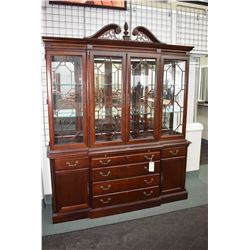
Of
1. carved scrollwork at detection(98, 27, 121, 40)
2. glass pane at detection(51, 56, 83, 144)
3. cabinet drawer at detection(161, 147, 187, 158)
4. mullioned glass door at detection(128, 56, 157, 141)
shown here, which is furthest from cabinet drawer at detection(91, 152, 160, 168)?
carved scrollwork at detection(98, 27, 121, 40)

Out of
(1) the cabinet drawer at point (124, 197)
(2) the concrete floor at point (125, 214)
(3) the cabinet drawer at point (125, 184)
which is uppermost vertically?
(3) the cabinet drawer at point (125, 184)

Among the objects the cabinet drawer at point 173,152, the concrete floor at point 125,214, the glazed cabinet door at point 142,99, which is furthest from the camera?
the cabinet drawer at point 173,152

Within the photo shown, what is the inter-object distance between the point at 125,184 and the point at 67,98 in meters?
1.25

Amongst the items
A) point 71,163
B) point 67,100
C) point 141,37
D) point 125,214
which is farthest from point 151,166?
point 141,37

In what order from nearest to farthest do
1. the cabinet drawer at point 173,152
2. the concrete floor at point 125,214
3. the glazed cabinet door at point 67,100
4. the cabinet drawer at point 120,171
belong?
the glazed cabinet door at point 67,100 → the concrete floor at point 125,214 → the cabinet drawer at point 120,171 → the cabinet drawer at point 173,152

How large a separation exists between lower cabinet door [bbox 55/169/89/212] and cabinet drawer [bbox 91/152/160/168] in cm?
17

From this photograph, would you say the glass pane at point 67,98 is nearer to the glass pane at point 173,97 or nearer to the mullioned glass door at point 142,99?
the mullioned glass door at point 142,99

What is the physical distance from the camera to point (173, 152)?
9.64 feet

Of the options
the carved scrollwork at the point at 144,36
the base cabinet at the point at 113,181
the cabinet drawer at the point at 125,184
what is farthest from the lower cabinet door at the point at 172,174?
the carved scrollwork at the point at 144,36

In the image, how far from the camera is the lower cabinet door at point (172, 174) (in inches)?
115

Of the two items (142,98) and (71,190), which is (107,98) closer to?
(142,98)

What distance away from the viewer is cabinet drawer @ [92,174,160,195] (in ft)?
8.55

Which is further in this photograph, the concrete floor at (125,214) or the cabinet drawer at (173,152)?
the cabinet drawer at (173,152)

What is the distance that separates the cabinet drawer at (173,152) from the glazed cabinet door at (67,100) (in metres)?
1.07
